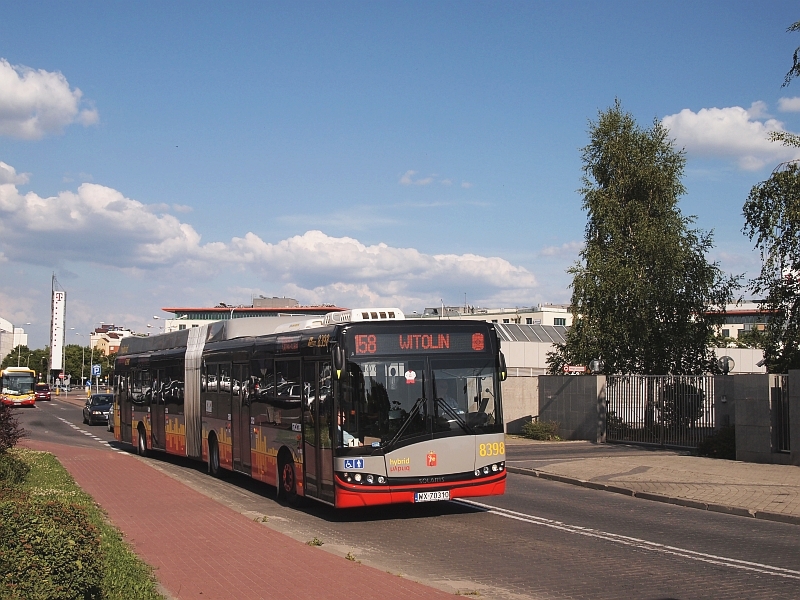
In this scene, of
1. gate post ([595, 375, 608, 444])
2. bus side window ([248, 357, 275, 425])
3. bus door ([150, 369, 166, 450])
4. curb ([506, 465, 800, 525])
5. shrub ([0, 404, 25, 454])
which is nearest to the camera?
curb ([506, 465, 800, 525])

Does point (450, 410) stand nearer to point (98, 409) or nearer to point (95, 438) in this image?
point (95, 438)

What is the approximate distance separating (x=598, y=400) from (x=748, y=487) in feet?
42.7

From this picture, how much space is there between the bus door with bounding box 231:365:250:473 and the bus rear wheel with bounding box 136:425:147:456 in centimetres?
889

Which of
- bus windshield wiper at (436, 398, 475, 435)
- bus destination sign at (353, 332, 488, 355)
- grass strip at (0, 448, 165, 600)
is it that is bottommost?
grass strip at (0, 448, 165, 600)

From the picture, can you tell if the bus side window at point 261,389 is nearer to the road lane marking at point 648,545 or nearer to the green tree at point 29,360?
the road lane marking at point 648,545

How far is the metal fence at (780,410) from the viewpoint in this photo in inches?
841

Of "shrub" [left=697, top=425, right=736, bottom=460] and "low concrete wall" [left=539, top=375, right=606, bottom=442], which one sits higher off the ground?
"low concrete wall" [left=539, top=375, right=606, bottom=442]

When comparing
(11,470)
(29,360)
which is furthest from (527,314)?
(29,360)

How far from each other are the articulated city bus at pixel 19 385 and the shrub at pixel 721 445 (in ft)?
191

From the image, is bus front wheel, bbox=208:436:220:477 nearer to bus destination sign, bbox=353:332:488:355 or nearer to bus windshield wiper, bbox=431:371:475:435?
bus destination sign, bbox=353:332:488:355

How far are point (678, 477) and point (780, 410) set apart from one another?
399 centimetres

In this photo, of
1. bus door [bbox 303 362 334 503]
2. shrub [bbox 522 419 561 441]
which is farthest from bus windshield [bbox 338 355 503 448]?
shrub [bbox 522 419 561 441]

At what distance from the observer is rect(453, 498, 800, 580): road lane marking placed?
9969 mm

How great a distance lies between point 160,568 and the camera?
9.57m
